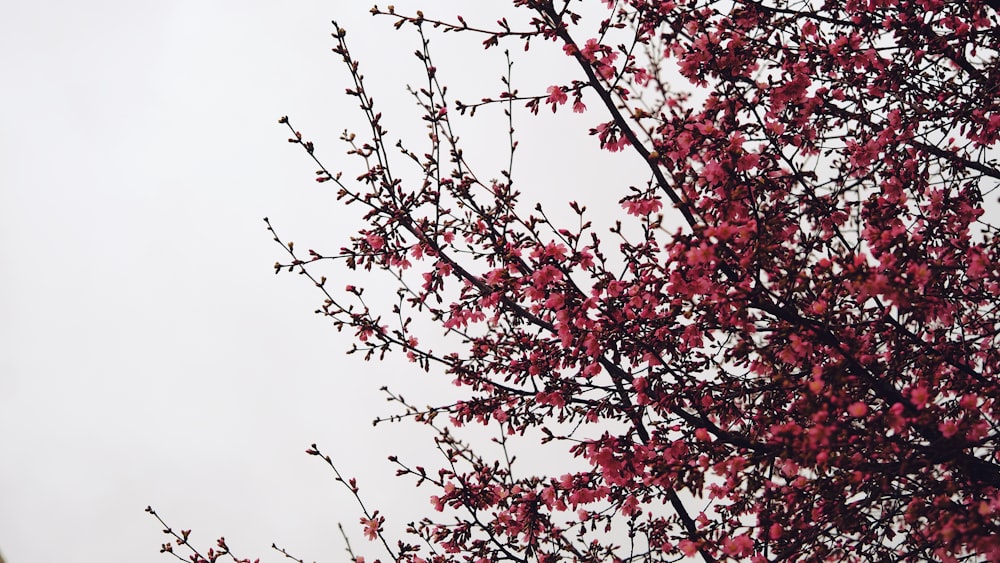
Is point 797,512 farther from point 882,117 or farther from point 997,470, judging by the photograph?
point 882,117

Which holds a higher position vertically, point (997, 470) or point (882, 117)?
point (882, 117)

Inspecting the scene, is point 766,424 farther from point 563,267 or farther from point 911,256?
point 563,267

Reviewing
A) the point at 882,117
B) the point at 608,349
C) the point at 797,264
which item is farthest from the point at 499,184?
the point at 882,117

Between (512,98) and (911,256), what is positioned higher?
(512,98)

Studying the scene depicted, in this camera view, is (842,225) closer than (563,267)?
No

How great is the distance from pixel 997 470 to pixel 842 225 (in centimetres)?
138

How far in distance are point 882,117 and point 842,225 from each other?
3.29 ft

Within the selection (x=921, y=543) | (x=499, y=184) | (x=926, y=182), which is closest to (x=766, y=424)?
(x=921, y=543)

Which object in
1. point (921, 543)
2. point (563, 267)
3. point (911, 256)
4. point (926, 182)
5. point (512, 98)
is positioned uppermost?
point (512, 98)

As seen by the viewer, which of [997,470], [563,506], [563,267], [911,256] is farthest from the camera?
[563,506]

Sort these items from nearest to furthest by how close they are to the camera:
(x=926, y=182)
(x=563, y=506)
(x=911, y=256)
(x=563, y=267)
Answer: (x=911, y=256), (x=563, y=267), (x=563, y=506), (x=926, y=182)

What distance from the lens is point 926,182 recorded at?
395cm

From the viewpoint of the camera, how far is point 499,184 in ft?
12.1

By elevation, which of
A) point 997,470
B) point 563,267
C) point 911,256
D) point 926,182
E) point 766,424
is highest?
point 926,182
